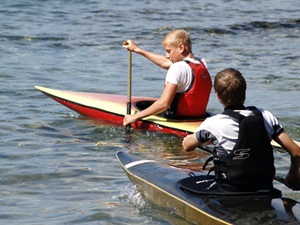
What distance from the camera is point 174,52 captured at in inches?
274

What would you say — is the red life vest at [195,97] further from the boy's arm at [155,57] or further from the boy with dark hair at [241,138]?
the boy with dark hair at [241,138]

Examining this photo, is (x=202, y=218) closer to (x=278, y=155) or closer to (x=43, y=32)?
(x=278, y=155)

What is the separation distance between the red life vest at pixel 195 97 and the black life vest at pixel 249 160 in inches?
107

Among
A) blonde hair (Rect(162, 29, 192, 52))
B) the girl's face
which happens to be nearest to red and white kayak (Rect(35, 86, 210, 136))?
the girl's face

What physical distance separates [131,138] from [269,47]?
23.5 feet

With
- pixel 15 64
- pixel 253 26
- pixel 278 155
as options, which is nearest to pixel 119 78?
pixel 15 64

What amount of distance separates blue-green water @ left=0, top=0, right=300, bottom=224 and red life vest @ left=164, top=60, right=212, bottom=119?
26 cm

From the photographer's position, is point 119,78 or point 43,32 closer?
point 119,78

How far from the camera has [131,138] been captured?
7.37 m

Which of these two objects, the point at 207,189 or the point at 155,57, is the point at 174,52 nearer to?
the point at 155,57

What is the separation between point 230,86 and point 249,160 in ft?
1.35

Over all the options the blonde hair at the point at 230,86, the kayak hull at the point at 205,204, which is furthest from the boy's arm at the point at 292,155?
the blonde hair at the point at 230,86

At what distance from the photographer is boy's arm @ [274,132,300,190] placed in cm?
426

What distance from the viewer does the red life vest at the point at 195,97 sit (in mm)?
7008
